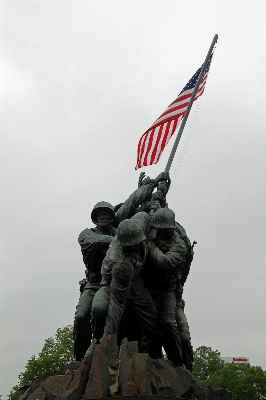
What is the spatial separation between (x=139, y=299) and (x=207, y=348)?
2769cm

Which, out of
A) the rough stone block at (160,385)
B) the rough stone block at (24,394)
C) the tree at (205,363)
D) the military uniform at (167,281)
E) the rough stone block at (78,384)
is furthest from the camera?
the tree at (205,363)

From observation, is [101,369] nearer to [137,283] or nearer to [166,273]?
[137,283]

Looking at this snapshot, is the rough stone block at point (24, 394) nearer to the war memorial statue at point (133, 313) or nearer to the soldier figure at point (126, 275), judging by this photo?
the war memorial statue at point (133, 313)

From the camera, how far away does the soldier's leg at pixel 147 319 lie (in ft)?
25.7

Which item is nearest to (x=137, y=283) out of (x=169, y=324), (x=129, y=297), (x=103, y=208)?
(x=129, y=297)

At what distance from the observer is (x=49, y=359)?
26.7 m

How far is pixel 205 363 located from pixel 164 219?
87.7ft

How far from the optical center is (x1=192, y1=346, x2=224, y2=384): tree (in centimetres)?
3281

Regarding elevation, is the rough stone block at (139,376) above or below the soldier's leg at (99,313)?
below

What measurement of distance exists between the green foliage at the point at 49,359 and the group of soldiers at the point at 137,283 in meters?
18.7

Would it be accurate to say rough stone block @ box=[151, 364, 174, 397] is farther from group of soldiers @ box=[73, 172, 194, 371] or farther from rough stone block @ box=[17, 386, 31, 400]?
rough stone block @ box=[17, 386, 31, 400]

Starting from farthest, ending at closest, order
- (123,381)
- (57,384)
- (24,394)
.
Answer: (24,394), (57,384), (123,381)

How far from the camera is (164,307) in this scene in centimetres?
810

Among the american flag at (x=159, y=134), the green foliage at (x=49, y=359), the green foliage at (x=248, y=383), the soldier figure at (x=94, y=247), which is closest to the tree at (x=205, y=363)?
the green foliage at (x=248, y=383)
